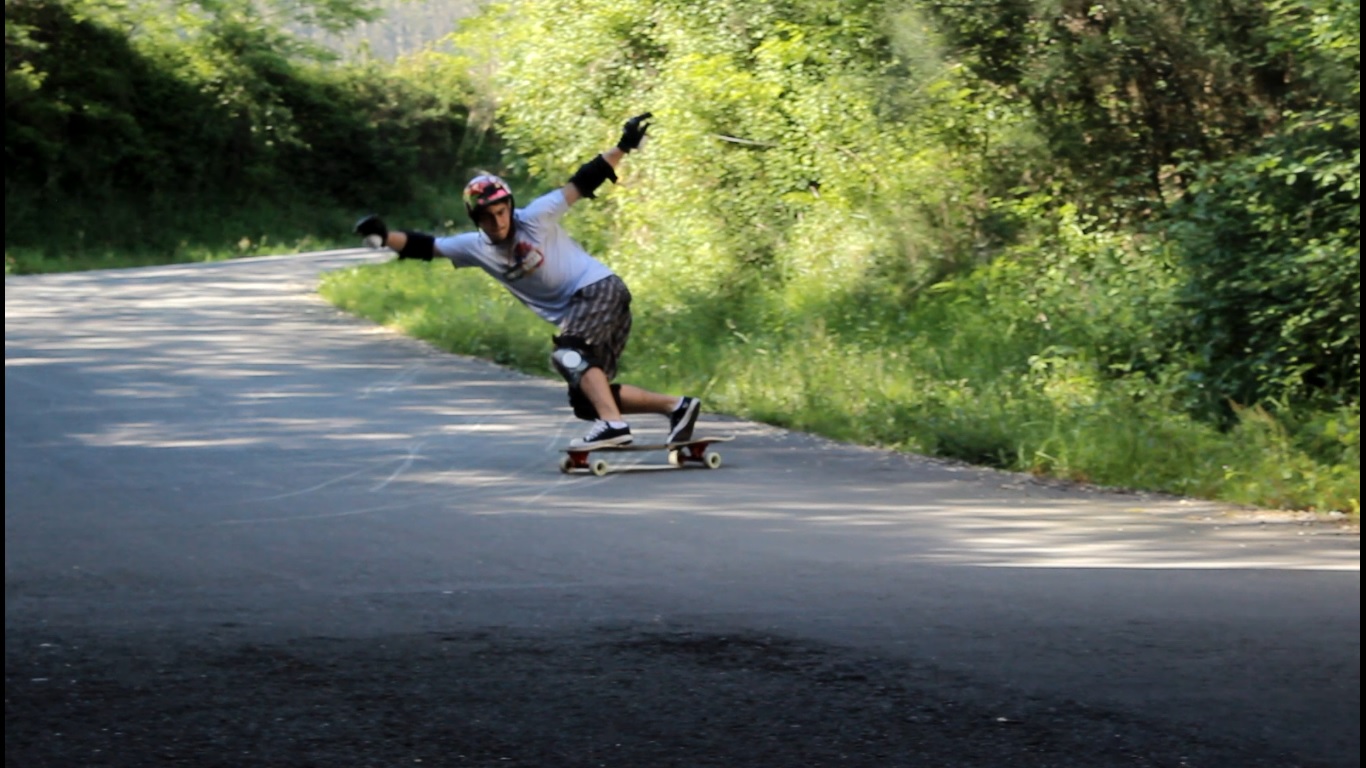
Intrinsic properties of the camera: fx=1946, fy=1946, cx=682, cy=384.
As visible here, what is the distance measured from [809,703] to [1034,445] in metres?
5.95

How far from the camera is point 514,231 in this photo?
11117 mm

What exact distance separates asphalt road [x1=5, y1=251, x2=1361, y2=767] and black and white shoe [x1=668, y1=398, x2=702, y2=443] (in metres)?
0.26

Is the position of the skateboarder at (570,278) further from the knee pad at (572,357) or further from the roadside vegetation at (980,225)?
the roadside vegetation at (980,225)

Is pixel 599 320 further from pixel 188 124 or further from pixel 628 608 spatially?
pixel 188 124

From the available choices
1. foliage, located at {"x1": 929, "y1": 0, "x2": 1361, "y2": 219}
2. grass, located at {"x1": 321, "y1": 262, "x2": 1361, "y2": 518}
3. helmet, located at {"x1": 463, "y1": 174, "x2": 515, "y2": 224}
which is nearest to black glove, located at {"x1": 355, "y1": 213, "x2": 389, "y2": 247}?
helmet, located at {"x1": 463, "y1": 174, "x2": 515, "y2": 224}

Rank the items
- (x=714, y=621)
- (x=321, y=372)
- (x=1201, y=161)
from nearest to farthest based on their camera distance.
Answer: (x=714, y=621) → (x=1201, y=161) → (x=321, y=372)

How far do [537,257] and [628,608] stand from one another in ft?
14.2

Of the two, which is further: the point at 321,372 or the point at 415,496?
the point at 321,372

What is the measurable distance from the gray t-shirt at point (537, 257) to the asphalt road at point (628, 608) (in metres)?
1.01

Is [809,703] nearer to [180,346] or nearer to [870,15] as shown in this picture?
[870,15]

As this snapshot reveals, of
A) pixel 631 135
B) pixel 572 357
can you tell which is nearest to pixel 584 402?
pixel 572 357

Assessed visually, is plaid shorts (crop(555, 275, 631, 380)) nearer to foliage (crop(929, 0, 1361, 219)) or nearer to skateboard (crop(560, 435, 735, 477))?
skateboard (crop(560, 435, 735, 477))

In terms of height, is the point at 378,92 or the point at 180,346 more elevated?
the point at 378,92

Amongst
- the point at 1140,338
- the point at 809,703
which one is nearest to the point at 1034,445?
the point at 1140,338
